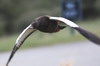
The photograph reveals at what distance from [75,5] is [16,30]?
20.3 feet

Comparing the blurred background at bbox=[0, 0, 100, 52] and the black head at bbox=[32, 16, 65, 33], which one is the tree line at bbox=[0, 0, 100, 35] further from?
the black head at bbox=[32, 16, 65, 33]

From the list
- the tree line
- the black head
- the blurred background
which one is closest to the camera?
the black head

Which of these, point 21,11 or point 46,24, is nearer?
point 46,24

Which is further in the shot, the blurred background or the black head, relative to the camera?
the blurred background

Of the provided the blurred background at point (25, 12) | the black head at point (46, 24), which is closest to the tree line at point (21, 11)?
the blurred background at point (25, 12)

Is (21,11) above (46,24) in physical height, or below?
below

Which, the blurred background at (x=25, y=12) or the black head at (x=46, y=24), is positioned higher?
the black head at (x=46, y=24)

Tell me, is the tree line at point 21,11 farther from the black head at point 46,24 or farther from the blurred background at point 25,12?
the black head at point 46,24

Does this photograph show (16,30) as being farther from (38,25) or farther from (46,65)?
(38,25)

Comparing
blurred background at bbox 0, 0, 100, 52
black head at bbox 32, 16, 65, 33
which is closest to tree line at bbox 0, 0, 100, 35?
blurred background at bbox 0, 0, 100, 52

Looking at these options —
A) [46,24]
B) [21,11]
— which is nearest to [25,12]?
[21,11]

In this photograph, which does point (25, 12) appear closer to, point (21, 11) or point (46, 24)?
point (21, 11)

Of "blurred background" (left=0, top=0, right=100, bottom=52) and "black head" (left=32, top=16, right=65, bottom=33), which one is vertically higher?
"black head" (left=32, top=16, right=65, bottom=33)

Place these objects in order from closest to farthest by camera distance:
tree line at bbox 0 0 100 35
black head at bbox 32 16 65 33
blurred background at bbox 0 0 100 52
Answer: black head at bbox 32 16 65 33 → blurred background at bbox 0 0 100 52 → tree line at bbox 0 0 100 35
